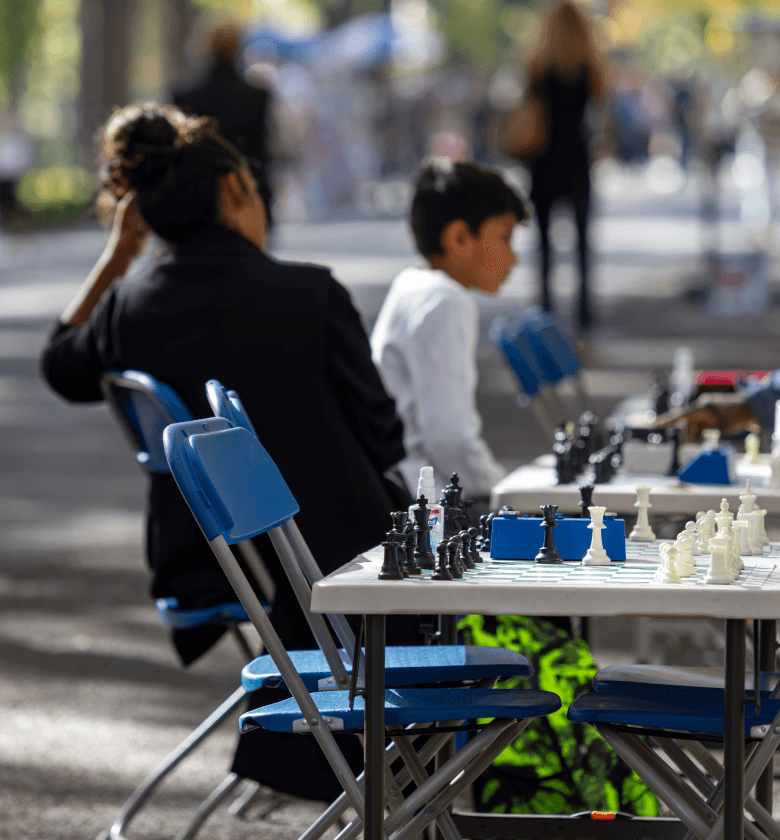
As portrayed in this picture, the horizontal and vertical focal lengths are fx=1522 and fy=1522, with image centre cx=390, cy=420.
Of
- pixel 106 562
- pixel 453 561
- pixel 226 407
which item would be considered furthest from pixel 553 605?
pixel 106 562

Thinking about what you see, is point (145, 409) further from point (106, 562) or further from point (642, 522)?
point (106, 562)

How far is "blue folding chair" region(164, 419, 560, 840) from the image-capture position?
→ 2584mm

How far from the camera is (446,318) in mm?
4254

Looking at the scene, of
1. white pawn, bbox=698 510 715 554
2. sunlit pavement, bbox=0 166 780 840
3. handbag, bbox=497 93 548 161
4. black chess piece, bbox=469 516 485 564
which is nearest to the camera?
black chess piece, bbox=469 516 485 564

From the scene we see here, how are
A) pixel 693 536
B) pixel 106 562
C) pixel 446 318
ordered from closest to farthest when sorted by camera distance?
1. pixel 693 536
2. pixel 446 318
3. pixel 106 562

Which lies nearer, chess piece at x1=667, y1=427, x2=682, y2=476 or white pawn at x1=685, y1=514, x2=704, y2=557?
white pawn at x1=685, y1=514, x2=704, y2=557

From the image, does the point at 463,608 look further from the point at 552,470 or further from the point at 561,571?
the point at 552,470

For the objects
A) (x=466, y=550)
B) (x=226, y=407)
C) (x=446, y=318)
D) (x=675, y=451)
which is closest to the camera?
(x=466, y=550)

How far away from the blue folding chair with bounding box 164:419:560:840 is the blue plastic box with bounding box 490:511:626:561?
262 mm

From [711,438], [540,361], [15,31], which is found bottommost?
[540,361]

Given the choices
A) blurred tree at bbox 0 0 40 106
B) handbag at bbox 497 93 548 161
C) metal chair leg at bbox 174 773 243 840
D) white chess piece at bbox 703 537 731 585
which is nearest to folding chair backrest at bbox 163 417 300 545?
white chess piece at bbox 703 537 731 585

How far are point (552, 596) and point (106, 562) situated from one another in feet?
15.1

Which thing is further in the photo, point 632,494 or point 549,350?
point 549,350

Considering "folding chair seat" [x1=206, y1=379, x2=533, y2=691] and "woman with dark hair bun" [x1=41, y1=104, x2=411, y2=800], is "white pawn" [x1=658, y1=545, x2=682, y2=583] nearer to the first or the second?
"folding chair seat" [x1=206, y1=379, x2=533, y2=691]
